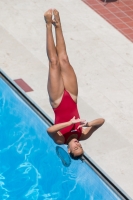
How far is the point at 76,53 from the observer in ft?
40.3

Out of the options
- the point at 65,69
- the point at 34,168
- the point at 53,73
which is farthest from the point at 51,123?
the point at 53,73

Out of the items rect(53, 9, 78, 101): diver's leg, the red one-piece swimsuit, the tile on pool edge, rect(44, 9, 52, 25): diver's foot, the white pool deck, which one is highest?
rect(44, 9, 52, 25): diver's foot

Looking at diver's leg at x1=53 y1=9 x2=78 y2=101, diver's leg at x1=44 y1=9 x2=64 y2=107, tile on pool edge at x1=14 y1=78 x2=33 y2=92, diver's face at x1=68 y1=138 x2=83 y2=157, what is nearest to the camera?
diver's face at x1=68 y1=138 x2=83 y2=157

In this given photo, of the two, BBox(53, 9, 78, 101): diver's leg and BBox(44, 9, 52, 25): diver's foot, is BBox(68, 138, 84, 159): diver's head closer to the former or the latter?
BBox(53, 9, 78, 101): diver's leg

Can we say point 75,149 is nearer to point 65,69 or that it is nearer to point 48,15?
point 65,69

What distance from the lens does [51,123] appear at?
32.7 ft

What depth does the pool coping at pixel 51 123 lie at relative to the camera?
28.3ft

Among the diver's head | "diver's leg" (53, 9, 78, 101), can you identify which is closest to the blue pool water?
the diver's head

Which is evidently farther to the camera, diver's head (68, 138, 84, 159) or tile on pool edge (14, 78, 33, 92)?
tile on pool edge (14, 78, 33, 92)

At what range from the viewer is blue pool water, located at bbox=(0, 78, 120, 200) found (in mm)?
9156

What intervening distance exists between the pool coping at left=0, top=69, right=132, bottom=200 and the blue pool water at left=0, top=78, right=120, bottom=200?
0.08m

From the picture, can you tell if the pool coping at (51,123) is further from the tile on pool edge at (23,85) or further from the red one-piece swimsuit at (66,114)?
the red one-piece swimsuit at (66,114)

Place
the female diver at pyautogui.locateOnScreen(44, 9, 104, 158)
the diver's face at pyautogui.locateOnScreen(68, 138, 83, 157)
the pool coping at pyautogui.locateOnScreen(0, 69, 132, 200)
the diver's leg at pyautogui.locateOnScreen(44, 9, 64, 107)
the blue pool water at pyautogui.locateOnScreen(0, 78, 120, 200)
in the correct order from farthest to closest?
the blue pool water at pyautogui.locateOnScreen(0, 78, 120, 200)
the pool coping at pyautogui.locateOnScreen(0, 69, 132, 200)
the diver's leg at pyautogui.locateOnScreen(44, 9, 64, 107)
the female diver at pyautogui.locateOnScreen(44, 9, 104, 158)
the diver's face at pyautogui.locateOnScreen(68, 138, 83, 157)

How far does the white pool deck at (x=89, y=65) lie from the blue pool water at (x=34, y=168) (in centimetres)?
35
